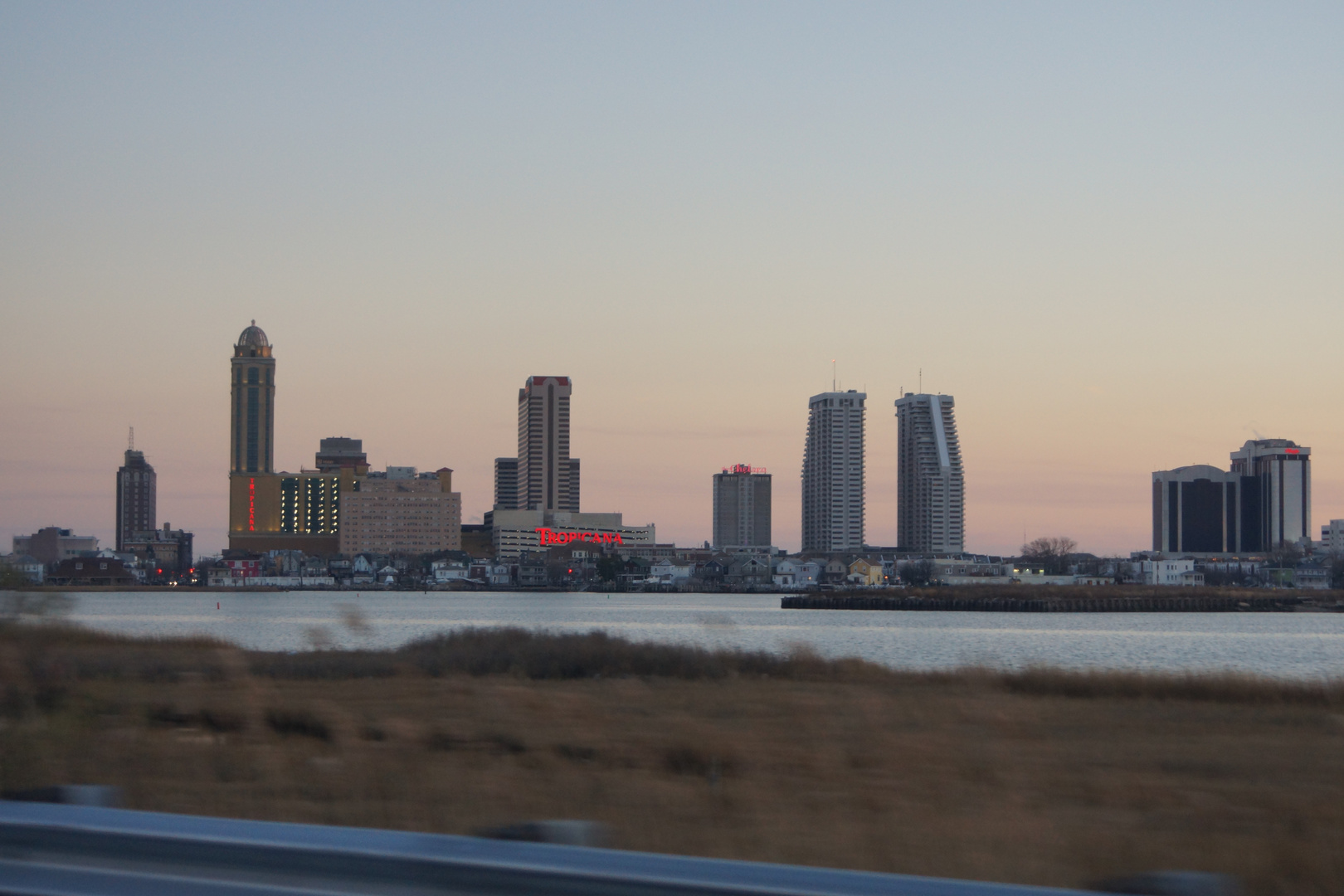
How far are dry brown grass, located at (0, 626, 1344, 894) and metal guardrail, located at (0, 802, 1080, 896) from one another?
2.66 meters

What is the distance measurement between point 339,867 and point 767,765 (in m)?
5.80

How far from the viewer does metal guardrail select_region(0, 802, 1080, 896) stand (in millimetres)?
3238

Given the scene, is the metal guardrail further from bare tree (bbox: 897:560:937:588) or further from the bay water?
bare tree (bbox: 897:560:937:588)

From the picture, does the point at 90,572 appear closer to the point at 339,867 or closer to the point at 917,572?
the point at 917,572

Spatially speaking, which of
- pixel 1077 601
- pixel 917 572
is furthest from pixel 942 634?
pixel 917 572

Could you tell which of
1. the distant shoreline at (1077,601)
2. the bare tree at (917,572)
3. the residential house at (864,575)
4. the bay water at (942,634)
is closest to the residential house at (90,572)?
the distant shoreline at (1077,601)

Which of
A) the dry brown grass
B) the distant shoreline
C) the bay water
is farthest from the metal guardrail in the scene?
the distant shoreline

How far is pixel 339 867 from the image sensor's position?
3438 mm

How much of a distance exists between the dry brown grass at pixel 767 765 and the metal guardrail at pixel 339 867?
2.66m

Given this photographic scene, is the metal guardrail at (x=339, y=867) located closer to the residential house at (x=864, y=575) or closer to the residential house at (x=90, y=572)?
the residential house at (x=864, y=575)

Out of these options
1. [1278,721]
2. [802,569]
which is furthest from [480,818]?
[802,569]

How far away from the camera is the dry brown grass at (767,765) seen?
6293 mm

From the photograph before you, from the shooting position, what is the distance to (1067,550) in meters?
191

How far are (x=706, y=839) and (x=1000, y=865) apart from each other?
1530 millimetres
